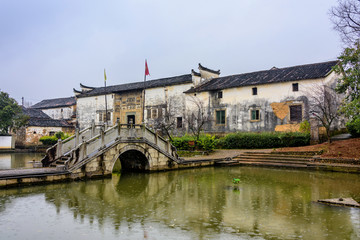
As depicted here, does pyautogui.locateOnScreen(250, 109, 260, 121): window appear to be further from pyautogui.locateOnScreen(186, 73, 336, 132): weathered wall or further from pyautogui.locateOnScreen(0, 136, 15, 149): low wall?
pyautogui.locateOnScreen(0, 136, 15, 149): low wall

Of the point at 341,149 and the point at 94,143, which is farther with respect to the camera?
the point at 341,149

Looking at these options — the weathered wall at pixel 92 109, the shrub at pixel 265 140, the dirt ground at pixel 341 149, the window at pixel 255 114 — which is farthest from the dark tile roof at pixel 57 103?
the dirt ground at pixel 341 149

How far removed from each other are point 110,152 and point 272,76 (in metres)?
16.0

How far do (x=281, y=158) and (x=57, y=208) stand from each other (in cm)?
1266

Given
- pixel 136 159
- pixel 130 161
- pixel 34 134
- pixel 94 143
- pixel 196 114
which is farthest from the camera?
pixel 34 134

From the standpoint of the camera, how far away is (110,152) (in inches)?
473

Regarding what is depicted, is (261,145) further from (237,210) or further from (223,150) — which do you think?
(237,210)

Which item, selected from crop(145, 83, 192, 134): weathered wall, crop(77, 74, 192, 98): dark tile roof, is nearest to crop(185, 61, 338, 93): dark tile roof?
crop(145, 83, 192, 134): weathered wall

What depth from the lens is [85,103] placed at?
35375 millimetres

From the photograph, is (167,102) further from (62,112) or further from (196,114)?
(62,112)

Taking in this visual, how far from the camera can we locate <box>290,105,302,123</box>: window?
69.7 feet

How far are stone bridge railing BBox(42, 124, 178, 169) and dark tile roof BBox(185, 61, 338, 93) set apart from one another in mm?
11582

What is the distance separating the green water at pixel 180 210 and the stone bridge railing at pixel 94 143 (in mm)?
1113

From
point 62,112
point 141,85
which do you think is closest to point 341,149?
point 141,85
